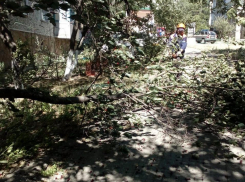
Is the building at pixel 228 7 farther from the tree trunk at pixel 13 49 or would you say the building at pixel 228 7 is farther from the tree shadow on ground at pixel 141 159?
the tree trunk at pixel 13 49

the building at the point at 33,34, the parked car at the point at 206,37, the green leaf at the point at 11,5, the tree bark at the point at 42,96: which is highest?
the parked car at the point at 206,37

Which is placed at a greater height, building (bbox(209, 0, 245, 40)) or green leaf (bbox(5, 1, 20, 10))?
building (bbox(209, 0, 245, 40))

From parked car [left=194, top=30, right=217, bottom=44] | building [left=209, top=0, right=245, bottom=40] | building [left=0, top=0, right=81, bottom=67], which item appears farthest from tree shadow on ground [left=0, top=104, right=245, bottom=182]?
parked car [left=194, top=30, right=217, bottom=44]

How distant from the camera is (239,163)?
3.51m

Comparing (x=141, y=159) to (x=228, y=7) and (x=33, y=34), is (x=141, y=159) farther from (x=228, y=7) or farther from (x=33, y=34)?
(x=228, y=7)

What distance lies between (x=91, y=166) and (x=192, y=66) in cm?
309

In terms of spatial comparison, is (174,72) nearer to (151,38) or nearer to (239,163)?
(239,163)

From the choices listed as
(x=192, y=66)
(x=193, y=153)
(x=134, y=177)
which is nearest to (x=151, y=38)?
(x=192, y=66)

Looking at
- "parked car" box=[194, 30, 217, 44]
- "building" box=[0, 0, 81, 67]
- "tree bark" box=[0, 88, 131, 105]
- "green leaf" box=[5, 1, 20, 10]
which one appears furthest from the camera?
"parked car" box=[194, 30, 217, 44]

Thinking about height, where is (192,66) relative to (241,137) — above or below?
above

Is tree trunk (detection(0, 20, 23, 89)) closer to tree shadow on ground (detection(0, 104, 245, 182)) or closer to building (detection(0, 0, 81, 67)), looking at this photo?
building (detection(0, 0, 81, 67))

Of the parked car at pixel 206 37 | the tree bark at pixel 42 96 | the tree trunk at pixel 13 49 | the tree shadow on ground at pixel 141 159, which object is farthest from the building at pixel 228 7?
the tree trunk at pixel 13 49

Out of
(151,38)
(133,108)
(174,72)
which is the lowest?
(133,108)

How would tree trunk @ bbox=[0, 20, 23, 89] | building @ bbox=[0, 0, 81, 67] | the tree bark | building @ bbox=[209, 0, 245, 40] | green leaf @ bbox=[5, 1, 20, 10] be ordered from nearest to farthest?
green leaf @ bbox=[5, 1, 20, 10] → the tree bark → tree trunk @ bbox=[0, 20, 23, 89] → building @ bbox=[0, 0, 81, 67] → building @ bbox=[209, 0, 245, 40]
